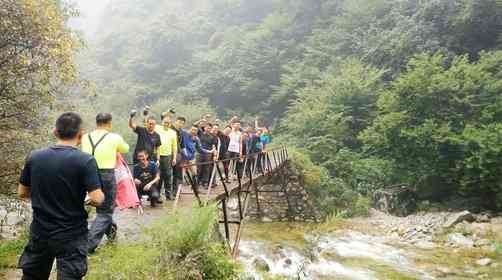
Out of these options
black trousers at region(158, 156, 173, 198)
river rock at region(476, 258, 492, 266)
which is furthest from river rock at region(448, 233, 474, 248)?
black trousers at region(158, 156, 173, 198)

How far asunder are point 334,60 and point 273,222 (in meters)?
14.7

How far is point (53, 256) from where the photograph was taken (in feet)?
9.23

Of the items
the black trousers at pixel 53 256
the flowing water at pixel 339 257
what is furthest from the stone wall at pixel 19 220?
the black trousers at pixel 53 256

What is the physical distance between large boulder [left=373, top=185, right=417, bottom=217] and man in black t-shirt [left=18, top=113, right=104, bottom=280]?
17.5m

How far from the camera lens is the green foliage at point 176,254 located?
373cm

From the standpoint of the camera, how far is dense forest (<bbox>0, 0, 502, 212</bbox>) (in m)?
16.9

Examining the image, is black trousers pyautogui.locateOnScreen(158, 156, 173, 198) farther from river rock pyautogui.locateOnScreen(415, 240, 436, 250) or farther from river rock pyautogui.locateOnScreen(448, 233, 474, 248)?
river rock pyautogui.locateOnScreen(448, 233, 474, 248)

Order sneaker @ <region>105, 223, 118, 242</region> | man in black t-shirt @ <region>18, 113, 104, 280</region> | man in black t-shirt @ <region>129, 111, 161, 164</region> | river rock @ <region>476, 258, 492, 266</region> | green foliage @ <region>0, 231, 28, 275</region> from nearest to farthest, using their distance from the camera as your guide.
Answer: man in black t-shirt @ <region>18, 113, 104, 280</region> → sneaker @ <region>105, 223, 118, 242</region> → green foliage @ <region>0, 231, 28, 275</region> → man in black t-shirt @ <region>129, 111, 161, 164</region> → river rock @ <region>476, 258, 492, 266</region>

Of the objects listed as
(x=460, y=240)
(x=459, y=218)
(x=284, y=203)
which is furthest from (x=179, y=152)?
(x=459, y=218)

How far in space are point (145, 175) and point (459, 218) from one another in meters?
12.8

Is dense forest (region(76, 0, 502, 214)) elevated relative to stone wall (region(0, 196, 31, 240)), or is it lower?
elevated

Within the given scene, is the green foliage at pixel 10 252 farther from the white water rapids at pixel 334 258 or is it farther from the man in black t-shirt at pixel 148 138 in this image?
the white water rapids at pixel 334 258

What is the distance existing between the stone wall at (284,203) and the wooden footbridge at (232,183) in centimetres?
47

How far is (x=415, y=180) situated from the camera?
1791 cm
